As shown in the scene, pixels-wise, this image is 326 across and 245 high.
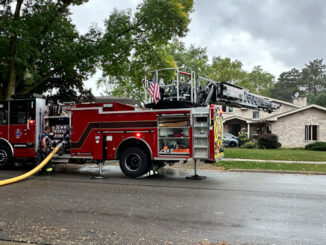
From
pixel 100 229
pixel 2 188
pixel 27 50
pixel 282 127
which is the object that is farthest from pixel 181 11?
pixel 282 127

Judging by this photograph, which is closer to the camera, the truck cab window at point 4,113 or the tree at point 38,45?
the truck cab window at point 4,113

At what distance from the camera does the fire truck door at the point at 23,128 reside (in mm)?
12305

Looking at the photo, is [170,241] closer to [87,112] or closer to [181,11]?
[87,112]

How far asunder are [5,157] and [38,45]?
5.91 metres

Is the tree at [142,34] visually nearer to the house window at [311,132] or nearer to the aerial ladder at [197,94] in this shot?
the aerial ladder at [197,94]

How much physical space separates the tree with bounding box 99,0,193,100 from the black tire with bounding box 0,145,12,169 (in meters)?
6.35

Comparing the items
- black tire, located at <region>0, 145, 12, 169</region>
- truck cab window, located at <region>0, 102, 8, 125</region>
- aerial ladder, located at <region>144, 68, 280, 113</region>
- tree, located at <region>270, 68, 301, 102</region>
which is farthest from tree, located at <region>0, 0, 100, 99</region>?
tree, located at <region>270, 68, 301, 102</region>

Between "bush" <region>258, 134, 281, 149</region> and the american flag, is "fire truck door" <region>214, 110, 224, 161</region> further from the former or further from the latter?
"bush" <region>258, 134, 281, 149</region>

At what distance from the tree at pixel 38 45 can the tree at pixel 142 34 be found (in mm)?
1040

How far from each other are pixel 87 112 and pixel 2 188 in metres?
3.73

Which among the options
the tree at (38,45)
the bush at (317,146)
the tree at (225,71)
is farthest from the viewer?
the tree at (225,71)

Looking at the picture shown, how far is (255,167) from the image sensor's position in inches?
554

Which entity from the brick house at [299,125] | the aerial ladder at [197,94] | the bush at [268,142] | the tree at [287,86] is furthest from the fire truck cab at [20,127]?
the tree at [287,86]

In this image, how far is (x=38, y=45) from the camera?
15.7m
